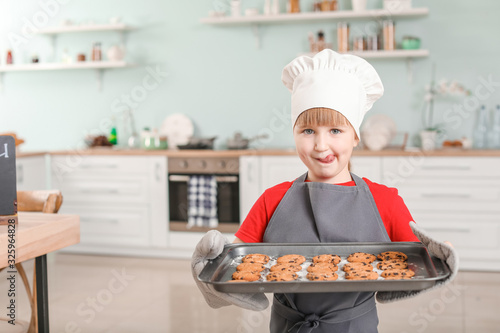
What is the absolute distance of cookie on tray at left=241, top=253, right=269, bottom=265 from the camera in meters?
1.35

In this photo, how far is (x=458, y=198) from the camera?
3959 millimetres

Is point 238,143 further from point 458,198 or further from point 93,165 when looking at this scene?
point 458,198

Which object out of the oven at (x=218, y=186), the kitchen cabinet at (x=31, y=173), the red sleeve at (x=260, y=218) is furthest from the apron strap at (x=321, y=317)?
the kitchen cabinet at (x=31, y=173)

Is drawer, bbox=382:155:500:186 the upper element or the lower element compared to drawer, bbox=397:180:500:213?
upper

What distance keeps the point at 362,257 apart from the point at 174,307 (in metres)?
2.19

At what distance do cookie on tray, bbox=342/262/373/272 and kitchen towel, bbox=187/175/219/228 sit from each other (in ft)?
9.97

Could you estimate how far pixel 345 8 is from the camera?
4.62 m

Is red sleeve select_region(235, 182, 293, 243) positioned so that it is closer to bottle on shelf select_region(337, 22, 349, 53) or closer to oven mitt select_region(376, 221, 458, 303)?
oven mitt select_region(376, 221, 458, 303)

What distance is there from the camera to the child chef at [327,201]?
A: 1.37 metres

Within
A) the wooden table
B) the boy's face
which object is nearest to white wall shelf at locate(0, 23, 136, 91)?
the wooden table

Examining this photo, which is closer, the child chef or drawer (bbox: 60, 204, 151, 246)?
the child chef

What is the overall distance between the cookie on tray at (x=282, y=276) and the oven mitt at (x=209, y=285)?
6 centimetres

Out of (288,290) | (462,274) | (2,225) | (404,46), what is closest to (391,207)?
(288,290)

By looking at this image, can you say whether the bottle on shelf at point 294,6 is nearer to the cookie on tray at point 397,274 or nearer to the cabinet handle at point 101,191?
the cabinet handle at point 101,191
